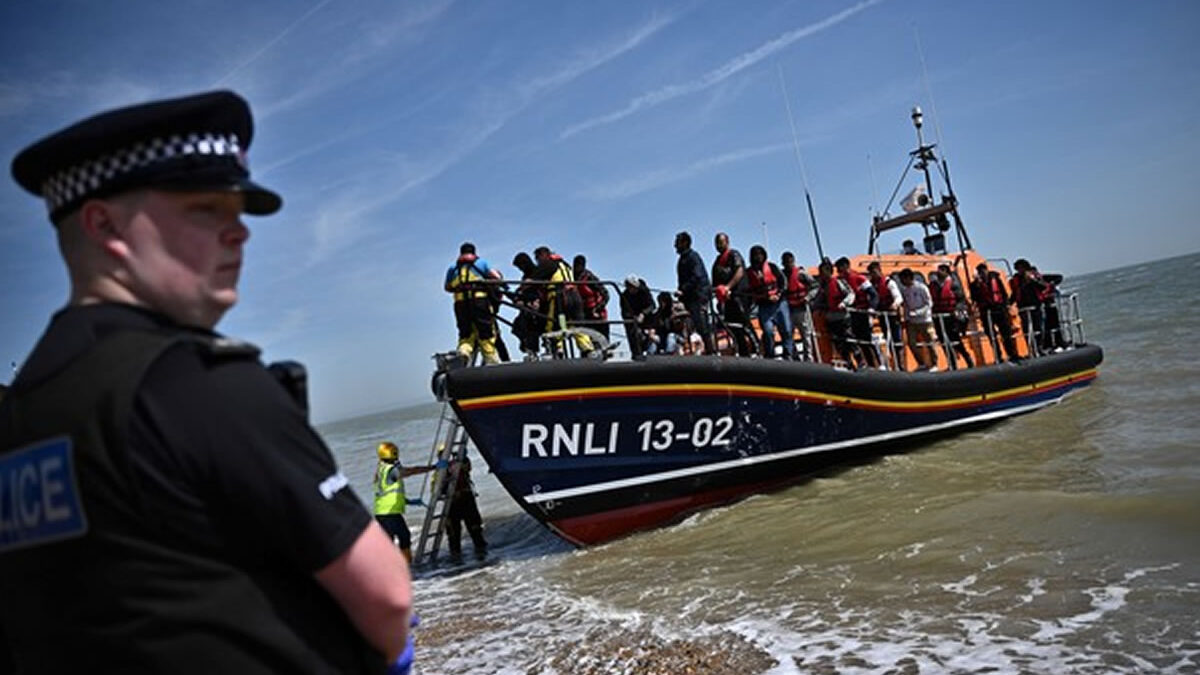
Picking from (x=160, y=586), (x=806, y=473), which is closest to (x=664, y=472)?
(x=806, y=473)

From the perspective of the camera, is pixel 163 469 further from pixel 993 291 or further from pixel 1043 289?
pixel 1043 289

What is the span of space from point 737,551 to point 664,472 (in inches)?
52.3

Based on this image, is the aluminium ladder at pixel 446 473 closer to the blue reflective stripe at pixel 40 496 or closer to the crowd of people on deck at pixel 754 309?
the crowd of people on deck at pixel 754 309

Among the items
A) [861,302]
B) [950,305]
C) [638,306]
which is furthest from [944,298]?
[638,306]

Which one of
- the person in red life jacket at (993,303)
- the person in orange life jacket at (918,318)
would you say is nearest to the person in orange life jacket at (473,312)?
the person in orange life jacket at (918,318)

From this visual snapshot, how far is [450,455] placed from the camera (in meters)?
8.92

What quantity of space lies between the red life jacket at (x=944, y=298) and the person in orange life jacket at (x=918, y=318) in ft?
1.38

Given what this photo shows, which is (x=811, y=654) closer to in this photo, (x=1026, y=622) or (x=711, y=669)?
(x=711, y=669)

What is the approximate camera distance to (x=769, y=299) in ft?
31.2

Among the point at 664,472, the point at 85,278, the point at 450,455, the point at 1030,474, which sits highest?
the point at 85,278

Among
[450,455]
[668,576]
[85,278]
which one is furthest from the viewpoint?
[450,455]

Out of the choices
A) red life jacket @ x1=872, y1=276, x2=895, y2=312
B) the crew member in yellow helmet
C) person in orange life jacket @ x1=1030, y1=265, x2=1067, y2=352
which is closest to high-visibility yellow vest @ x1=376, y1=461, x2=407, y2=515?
the crew member in yellow helmet

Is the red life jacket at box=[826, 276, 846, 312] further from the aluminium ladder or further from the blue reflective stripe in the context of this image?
the blue reflective stripe

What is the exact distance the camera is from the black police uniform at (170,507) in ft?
3.25
